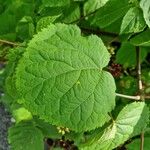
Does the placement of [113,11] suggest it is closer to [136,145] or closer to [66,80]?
[66,80]

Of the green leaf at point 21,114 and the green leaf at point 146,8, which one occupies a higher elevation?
the green leaf at point 146,8

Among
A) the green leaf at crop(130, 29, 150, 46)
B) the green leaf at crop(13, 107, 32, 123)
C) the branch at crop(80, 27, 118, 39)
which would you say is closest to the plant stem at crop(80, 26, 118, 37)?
the branch at crop(80, 27, 118, 39)

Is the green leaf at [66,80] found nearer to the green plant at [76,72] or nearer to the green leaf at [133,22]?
the green plant at [76,72]

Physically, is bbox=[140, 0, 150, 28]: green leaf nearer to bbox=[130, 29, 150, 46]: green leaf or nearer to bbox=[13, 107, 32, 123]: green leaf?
bbox=[130, 29, 150, 46]: green leaf

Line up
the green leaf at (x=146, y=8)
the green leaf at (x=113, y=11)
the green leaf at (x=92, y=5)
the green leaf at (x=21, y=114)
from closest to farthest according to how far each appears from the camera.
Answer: the green leaf at (x=146, y=8)
the green leaf at (x=113, y=11)
the green leaf at (x=92, y=5)
the green leaf at (x=21, y=114)

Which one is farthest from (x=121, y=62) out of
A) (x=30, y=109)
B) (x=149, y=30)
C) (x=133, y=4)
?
(x=30, y=109)

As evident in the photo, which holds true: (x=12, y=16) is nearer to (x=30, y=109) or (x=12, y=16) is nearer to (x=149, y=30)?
(x=149, y=30)

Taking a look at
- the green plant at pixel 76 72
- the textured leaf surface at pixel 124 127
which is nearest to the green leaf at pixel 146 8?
the green plant at pixel 76 72
